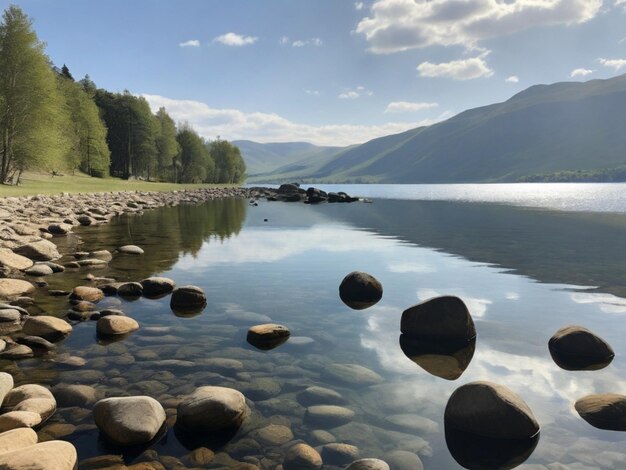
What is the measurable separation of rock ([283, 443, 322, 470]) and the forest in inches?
2281

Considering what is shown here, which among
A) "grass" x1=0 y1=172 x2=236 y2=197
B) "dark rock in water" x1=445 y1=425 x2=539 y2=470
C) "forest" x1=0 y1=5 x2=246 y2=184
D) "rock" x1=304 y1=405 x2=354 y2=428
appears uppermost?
"forest" x1=0 y1=5 x2=246 y2=184

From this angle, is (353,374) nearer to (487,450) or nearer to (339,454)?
(339,454)

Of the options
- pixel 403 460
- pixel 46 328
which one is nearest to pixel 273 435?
pixel 403 460

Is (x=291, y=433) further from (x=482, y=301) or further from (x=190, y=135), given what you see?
(x=190, y=135)

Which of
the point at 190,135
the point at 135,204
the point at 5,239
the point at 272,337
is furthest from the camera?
the point at 190,135

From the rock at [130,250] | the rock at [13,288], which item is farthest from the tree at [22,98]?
the rock at [13,288]

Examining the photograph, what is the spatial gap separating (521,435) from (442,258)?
18.0m

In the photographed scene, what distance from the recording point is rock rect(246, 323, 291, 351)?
10.5 meters

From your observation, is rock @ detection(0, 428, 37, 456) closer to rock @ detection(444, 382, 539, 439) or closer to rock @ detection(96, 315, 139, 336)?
rock @ detection(96, 315, 139, 336)

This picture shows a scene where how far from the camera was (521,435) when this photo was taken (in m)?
6.90

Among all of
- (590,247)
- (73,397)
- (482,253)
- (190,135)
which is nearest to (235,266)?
(73,397)

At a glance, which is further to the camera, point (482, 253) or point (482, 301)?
point (482, 253)

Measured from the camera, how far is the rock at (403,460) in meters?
6.09

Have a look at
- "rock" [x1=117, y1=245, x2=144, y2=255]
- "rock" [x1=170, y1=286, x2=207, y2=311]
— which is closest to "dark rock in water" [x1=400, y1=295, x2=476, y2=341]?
"rock" [x1=170, y1=286, x2=207, y2=311]
